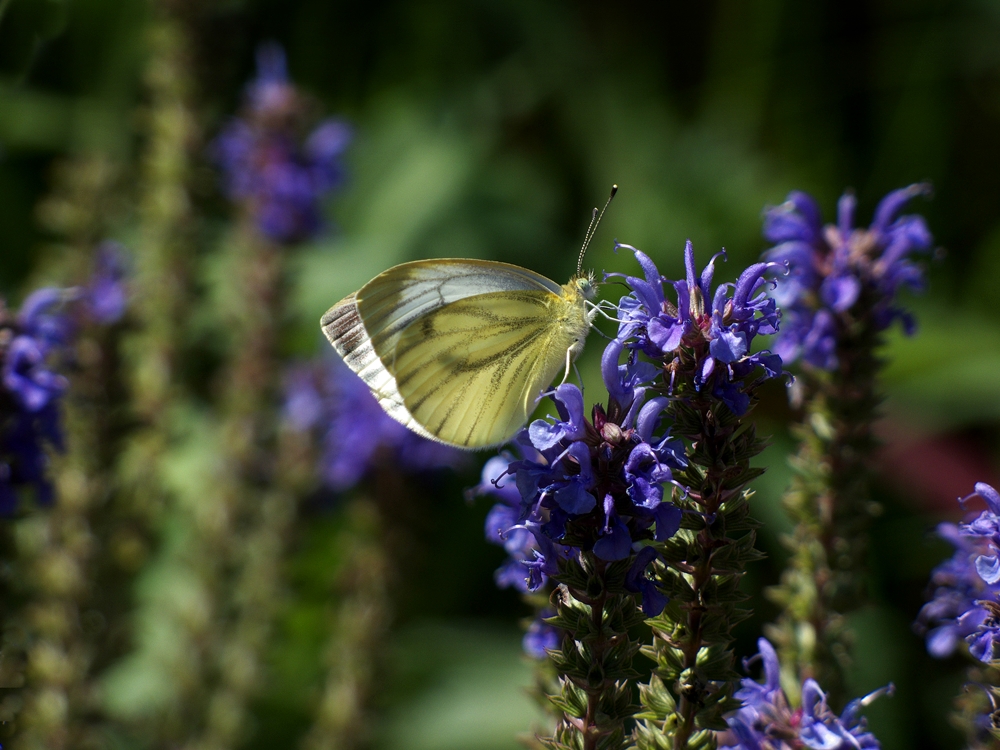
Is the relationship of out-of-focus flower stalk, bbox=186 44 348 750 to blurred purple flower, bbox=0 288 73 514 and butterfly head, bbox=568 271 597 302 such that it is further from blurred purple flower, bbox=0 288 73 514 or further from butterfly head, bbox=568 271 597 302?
butterfly head, bbox=568 271 597 302

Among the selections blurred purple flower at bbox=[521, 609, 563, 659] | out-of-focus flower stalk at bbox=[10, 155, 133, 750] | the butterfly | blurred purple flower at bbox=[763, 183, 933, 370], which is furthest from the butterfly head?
out-of-focus flower stalk at bbox=[10, 155, 133, 750]

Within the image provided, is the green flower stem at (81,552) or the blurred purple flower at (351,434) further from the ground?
the blurred purple flower at (351,434)

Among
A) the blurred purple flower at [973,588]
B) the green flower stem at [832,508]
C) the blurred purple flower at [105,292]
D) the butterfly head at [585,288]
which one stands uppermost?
the blurred purple flower at [105,292]

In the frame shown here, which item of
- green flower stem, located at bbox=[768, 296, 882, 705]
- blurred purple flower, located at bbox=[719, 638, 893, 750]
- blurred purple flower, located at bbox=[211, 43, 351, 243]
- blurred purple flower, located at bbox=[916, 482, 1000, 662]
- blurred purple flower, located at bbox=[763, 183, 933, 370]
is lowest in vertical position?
blurred purple flower, located at bbox=[719, 638, 893, 750]

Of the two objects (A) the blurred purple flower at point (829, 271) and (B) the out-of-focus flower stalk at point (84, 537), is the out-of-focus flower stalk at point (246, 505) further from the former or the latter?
(A) the blurred purple flower at point (829, 271)

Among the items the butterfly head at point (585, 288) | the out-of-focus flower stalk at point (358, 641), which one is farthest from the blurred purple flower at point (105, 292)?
the butterfly head at point (585, 288)

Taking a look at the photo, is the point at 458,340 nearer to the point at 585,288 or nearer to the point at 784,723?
the point at 585,288
